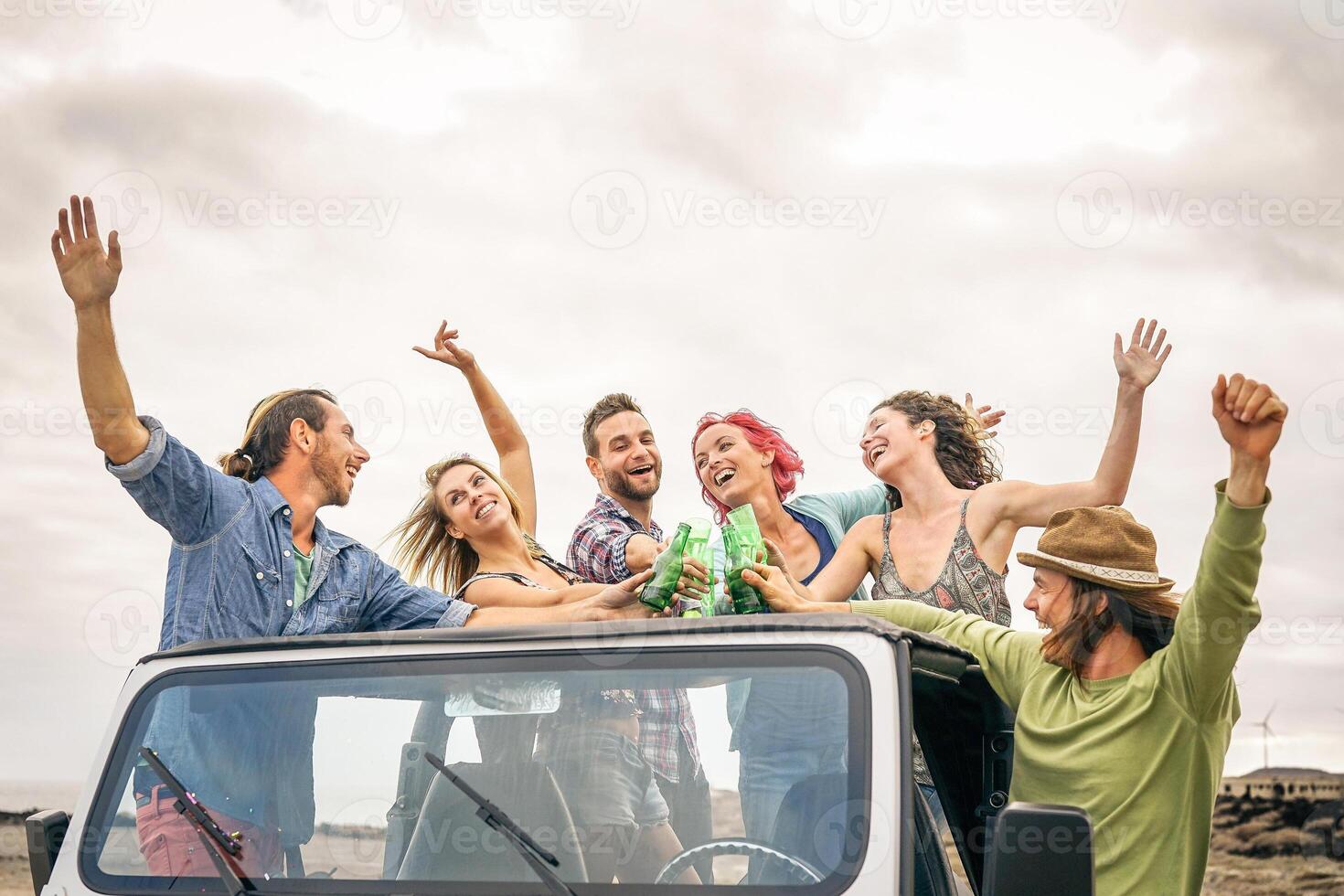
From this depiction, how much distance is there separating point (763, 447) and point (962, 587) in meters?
0.89

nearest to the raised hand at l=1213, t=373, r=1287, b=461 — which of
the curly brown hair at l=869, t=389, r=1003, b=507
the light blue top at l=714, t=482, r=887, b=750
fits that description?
the light blue top at l=714, t=482, r=887, b=750

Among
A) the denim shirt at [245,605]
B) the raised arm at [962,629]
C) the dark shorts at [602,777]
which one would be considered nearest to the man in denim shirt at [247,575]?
the denim shirt at [245,605]

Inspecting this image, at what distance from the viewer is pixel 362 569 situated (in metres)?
3.80

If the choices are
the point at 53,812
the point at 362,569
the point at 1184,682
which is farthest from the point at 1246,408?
the point at 53,812

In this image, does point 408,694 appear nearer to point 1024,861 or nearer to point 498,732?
point 498,732

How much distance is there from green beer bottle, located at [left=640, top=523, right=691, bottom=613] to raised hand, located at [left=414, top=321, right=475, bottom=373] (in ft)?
6.80

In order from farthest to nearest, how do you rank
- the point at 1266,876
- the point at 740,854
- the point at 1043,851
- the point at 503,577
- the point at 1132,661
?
the point at 1266,876
the point at 503,577
the point at 1132,661
the point at 740,854
the point at 1043,851

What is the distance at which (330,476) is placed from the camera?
13.1ft

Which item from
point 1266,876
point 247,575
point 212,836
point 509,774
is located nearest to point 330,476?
point 247,575

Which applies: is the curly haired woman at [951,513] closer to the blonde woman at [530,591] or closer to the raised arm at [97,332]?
the blonde woman at [530,591]

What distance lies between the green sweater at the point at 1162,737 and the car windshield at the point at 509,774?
2.20 feet

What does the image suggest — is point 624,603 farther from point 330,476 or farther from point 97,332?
point 97,332

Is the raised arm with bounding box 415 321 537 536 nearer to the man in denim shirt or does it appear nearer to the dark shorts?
the man in denim shirt

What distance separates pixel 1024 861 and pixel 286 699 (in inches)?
61.2
